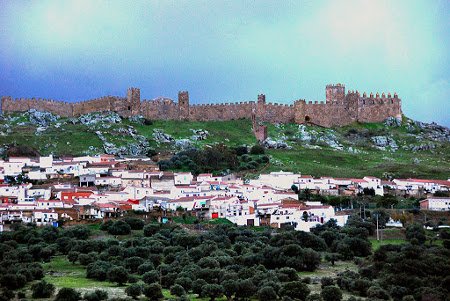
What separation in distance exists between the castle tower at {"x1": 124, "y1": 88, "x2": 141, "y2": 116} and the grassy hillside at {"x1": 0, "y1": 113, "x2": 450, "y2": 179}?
2.24 metres

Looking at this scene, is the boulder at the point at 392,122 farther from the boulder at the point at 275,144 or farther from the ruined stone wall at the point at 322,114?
the boulder at the point at 275,144

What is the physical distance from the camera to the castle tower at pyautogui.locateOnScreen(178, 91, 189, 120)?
10088 centimetres

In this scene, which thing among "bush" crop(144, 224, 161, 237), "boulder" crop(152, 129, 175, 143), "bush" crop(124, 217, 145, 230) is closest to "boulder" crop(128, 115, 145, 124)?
"boulder" crop(152, 129, 175, 143)

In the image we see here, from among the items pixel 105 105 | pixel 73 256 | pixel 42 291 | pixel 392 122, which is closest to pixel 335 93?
pixel 392 122

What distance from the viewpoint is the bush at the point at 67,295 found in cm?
4327

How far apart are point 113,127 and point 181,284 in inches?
1887

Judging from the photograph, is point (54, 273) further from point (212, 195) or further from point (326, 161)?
point (326, 161)

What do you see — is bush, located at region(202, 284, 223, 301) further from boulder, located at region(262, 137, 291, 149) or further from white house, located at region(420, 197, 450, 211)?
boulder, located at region(262, 137, 291, 149)

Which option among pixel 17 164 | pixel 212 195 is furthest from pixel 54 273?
pixel 17 164

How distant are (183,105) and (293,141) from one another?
13.4 metres

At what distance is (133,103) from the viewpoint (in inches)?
3905

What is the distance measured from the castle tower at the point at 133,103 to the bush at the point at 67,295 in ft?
183

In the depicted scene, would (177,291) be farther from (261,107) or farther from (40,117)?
(261,107)

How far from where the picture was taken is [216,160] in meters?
82.8
